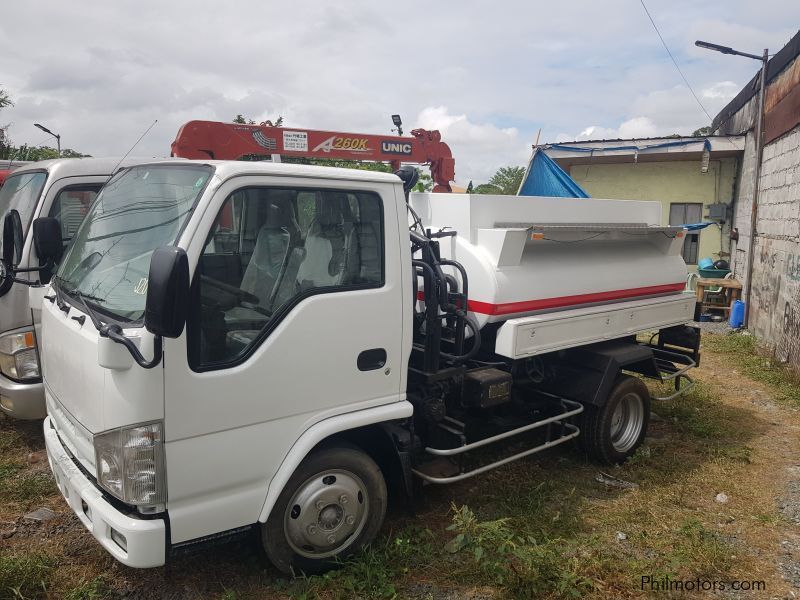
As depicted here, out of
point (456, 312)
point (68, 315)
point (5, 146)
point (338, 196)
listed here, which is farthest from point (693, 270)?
point (5, 146)

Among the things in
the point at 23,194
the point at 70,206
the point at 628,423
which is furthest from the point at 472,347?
the point at 23,194

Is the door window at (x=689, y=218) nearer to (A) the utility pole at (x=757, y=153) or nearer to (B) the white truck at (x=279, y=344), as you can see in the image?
(A) the utility pole at (x=757, y=153)

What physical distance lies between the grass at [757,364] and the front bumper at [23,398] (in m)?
7.30

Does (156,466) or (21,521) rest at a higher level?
(156,466)

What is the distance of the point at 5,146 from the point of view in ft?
67.6

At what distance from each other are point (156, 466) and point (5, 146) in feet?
74.5

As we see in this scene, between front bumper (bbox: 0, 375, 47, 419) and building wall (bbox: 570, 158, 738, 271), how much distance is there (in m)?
12.8

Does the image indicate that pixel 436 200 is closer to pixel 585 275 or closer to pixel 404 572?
pixel 585 275

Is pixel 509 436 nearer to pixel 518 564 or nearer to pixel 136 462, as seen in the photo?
pixel 518 564

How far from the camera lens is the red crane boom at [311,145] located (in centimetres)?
454

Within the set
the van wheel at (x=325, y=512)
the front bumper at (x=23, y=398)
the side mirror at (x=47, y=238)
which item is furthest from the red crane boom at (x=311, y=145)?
the van wheel at (x=325, y=512)

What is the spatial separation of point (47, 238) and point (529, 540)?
3.59 meters

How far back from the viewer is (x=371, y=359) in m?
3.27

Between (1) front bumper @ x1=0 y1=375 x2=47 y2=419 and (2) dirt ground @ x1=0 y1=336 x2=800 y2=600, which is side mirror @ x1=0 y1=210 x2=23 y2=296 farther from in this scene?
(2) dirt ground @ x1=0 y1=336 x2=800 y2=600
